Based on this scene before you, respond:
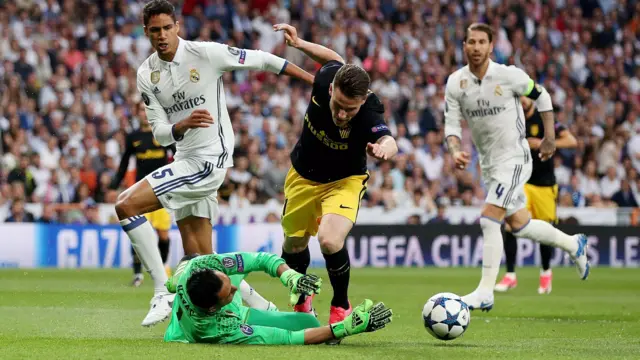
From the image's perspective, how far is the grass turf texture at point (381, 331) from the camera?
729 cm

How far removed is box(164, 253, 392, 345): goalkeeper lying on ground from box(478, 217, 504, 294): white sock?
3204 millimetres

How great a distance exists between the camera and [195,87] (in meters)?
9.36

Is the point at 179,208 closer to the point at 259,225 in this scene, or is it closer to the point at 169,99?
the point at 169,99

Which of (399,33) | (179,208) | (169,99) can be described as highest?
(399,33)

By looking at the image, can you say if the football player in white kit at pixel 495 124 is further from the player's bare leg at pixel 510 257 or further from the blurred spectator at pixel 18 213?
the blurred spectator at pixel 18 213

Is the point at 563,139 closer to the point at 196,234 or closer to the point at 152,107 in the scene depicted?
the point at 196,234

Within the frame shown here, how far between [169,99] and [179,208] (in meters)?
0.93

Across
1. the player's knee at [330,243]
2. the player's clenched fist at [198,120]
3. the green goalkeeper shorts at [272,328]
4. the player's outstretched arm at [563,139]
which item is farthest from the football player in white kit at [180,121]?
the player's outstretched arm at [563,139]

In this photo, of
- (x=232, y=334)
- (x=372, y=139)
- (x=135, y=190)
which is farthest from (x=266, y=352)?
(x=135, y=190)

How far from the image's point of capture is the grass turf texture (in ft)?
23.9

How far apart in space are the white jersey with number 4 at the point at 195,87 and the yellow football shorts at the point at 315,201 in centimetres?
85

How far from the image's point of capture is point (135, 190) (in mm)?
9156

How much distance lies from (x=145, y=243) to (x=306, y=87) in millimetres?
14334

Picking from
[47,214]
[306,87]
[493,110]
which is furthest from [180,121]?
[306,87]
